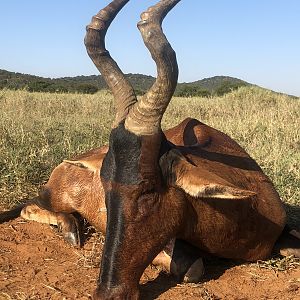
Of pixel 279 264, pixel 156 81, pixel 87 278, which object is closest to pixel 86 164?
pixel 87 278

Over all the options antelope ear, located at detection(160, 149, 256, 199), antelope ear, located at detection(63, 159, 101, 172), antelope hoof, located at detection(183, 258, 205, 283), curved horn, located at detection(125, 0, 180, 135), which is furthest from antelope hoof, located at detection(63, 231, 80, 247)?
curved horn, located at detection(125, 0, 180, 135)

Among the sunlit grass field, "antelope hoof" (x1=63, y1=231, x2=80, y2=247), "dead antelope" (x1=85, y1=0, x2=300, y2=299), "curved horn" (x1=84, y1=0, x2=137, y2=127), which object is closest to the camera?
"dead antelope" (x1=85, y1=0, x2=300, y2=299)

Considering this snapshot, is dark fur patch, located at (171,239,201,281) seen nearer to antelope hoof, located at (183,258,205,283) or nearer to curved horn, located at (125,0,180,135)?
antelope hoof, located at (183,258,205,283)

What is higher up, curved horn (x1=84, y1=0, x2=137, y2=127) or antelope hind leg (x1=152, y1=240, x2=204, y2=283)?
curved horn (x1=84, y1=0, x2=137, y2=127)

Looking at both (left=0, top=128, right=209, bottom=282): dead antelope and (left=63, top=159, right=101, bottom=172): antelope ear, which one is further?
(left=0, top=128, right=209, bottom=282): dead antelope

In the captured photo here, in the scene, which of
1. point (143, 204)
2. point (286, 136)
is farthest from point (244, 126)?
point (143, 204)

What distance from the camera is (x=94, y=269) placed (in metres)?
4.57

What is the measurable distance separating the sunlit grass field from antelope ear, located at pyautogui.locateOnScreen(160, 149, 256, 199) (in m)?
2.94

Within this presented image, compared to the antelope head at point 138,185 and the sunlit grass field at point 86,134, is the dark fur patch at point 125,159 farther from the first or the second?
the sunlit grass field at point 86,134

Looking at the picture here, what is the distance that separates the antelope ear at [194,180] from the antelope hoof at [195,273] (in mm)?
911

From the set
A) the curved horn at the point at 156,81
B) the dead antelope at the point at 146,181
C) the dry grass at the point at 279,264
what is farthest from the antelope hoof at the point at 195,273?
the curved horn at the point at 156,81

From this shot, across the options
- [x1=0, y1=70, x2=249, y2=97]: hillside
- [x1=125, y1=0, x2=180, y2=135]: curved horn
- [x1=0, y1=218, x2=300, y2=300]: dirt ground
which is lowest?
[x1=0, y1=218, x2=300, y2=300]: dirt ground

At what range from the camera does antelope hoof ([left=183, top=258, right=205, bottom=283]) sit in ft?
14.0

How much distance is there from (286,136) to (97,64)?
696 cm
